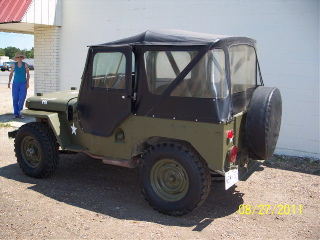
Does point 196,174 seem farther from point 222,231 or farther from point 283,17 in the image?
point 283,17

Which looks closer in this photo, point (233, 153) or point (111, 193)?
point (233, 153)

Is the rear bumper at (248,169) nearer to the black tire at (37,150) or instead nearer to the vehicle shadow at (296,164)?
the vehicle shadow at (296,164)

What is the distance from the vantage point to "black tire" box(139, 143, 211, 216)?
13.7 feet

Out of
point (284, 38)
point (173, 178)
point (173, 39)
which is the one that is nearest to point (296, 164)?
point (284, 38)

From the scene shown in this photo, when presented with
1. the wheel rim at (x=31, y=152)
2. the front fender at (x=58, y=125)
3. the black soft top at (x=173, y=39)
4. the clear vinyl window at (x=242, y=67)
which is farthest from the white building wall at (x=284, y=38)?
the wheel rim at (x=31, y=152)

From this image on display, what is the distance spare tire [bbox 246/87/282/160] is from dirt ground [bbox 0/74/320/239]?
0.79 metres

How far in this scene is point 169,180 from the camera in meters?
4.39

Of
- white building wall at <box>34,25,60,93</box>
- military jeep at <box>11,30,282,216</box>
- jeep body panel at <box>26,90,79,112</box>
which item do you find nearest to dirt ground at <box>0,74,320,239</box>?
military jeep at <box>11,30,282,216</box>

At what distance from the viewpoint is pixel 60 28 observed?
10133 mm

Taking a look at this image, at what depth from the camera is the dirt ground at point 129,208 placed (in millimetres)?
3980

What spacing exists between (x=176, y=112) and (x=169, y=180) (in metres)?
0.78

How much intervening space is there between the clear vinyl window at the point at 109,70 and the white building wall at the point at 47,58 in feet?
18.8

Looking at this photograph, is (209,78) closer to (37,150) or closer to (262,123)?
(262,123)

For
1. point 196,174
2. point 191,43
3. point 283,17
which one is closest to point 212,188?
point 196,174
